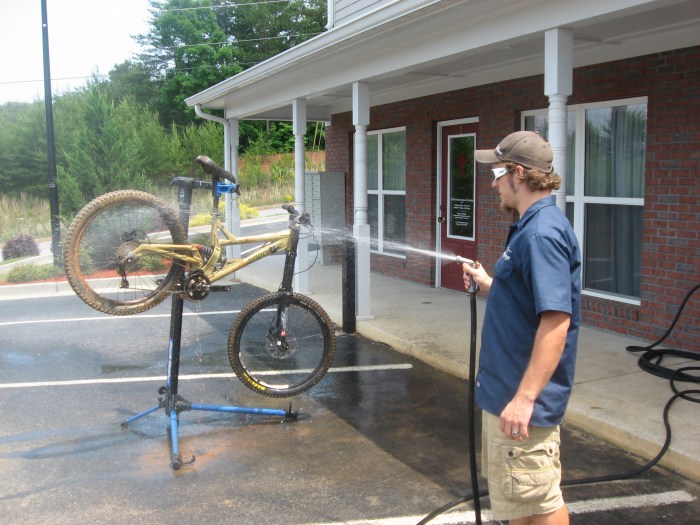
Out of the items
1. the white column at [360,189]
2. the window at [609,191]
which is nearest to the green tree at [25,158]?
the white column at [360,189]

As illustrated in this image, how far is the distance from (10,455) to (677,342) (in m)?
5.98

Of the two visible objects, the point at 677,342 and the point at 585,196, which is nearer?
the point at 677,342

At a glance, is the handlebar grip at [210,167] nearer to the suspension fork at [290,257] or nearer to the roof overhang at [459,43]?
the suspension fork at [290,257]

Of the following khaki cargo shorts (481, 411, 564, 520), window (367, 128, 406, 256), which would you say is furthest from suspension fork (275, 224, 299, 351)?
window (367, 128, 406, 256)

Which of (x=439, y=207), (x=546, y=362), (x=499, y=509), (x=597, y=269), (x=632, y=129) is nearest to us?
(x=546, y=362)

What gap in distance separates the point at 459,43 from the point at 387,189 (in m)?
6.11

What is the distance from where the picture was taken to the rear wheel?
4.80 m

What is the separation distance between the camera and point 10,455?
501 cm

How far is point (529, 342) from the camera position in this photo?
9.05 feet

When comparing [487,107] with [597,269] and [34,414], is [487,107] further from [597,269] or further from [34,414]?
[34,414]

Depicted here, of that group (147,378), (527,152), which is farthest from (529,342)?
(147,378)

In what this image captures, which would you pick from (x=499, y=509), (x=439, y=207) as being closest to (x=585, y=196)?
(x=439, y=207)

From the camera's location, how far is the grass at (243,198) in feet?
83.5

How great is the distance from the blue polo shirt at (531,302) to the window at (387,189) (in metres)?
8.92
